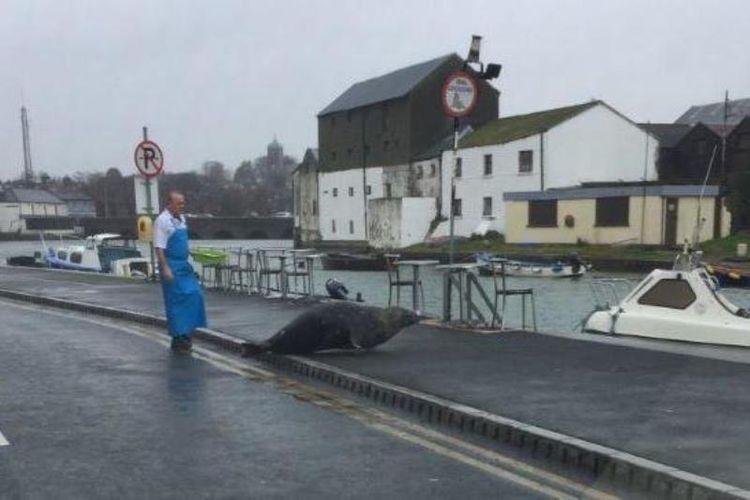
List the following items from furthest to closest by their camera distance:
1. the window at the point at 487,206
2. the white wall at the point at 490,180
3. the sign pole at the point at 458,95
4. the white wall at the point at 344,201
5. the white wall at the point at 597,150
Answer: the white wall at the point at 344,201 → the window at the point at 487,206 → the white wall at the point at 490,180 → the white wall at the point at 597,150 → the sign pole at the point at 458,95

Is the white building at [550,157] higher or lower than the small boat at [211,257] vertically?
higher

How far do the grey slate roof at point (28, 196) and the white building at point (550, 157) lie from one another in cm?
10803

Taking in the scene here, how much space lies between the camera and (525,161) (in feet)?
200

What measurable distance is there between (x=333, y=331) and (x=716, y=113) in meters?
80.4

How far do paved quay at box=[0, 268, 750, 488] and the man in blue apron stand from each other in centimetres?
118

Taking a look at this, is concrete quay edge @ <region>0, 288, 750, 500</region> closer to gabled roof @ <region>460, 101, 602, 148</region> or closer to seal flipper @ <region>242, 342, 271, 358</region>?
seal flipper @ <region>242, 342, 271, 358</region>

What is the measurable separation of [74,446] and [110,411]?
1303 mm

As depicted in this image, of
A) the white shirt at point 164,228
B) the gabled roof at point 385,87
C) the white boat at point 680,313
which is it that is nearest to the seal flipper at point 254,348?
the white shirt at point 164,228

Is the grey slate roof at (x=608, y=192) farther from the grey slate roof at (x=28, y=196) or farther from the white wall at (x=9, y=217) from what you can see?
the grey slate roof at (x=28, y=196)

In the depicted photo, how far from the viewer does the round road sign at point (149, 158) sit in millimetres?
18734

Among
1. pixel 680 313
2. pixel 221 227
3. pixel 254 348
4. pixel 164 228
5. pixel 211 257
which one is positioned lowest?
pixel 221 227

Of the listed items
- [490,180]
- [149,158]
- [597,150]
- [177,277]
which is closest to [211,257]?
[149,158]

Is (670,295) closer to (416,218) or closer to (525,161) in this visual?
(525,161)

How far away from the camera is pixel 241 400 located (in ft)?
28.1
